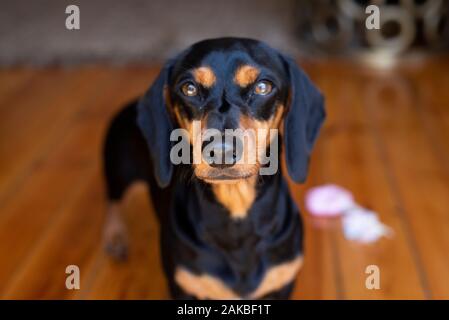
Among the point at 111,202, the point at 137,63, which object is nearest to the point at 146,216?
the point at 111,202

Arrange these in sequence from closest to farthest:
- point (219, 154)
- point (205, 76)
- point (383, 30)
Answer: point (219, 154), point (205, 76), point (383, 30)

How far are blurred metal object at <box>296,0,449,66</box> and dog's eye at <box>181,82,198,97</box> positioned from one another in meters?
2.23

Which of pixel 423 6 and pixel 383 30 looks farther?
pixel 383 30

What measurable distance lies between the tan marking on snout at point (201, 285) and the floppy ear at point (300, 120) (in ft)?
1.04

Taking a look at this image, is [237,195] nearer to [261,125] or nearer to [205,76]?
[261,125]

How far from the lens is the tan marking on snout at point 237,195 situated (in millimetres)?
1543

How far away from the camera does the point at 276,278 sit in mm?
1616

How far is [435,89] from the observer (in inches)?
130

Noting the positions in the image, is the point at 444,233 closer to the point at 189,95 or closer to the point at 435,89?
the point at 189,95

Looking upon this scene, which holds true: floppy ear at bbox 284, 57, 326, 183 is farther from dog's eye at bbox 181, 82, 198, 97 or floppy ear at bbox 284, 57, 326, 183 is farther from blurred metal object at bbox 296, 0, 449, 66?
blurred metal object at bbox 296, 0, 449, 66

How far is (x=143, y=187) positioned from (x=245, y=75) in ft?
3.94

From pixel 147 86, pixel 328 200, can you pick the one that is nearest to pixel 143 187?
pixel 328 200

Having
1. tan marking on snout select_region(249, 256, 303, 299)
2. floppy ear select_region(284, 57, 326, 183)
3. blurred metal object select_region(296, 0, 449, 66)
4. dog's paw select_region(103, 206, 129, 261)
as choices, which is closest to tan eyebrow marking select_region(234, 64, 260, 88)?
floppy ear select_region(284, 57, 326, 183)

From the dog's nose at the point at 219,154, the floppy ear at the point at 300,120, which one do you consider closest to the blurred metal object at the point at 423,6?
the floppy ear at the point at 300,120
